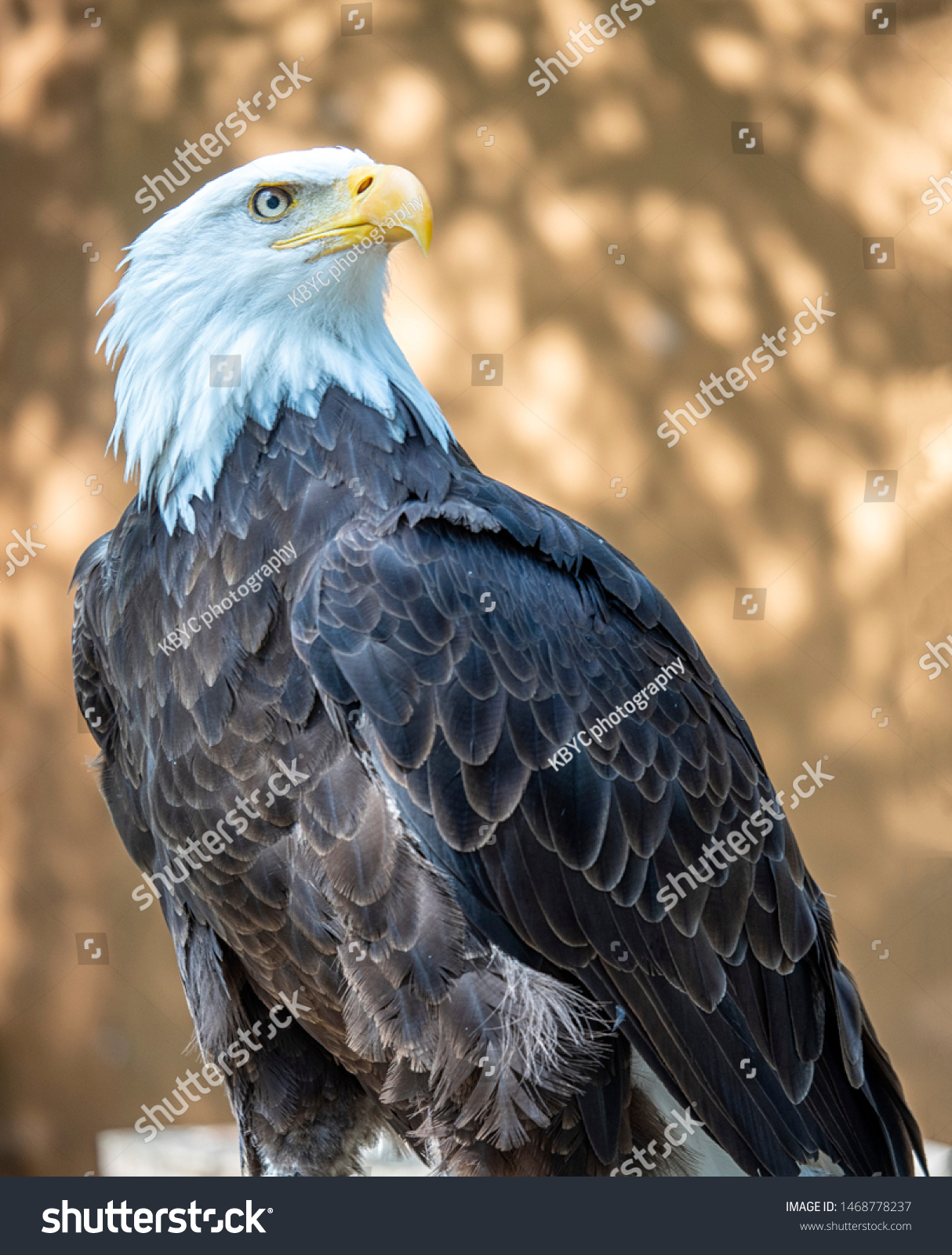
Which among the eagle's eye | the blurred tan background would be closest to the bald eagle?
the eagle's eye

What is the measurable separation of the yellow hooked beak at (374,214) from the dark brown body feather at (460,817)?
0.34 metres

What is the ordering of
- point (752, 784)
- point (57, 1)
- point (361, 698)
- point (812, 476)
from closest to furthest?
point (361, 698)
point (752, 784)
point (57, 1)
point (812, 476)

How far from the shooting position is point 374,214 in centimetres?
225

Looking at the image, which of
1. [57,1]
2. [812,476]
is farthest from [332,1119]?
[57,1]

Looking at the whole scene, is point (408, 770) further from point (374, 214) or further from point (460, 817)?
point (374, 214)

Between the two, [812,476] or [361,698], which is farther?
[812,476]

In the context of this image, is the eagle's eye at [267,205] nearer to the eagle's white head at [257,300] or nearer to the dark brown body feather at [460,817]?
the eagle's white head at [257,300]

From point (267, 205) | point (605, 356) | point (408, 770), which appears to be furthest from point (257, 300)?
point (605, 356)

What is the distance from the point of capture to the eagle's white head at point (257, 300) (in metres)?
2.27

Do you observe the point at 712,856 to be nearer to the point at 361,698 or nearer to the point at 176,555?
the point at 361,698

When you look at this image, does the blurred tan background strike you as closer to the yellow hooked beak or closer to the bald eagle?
the bald eagle

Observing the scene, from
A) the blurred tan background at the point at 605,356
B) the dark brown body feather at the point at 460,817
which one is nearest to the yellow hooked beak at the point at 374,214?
the dark brown body feather at the point at 460,817

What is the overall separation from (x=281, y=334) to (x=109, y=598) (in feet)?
2.23

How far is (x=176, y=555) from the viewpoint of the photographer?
88.3 inches
